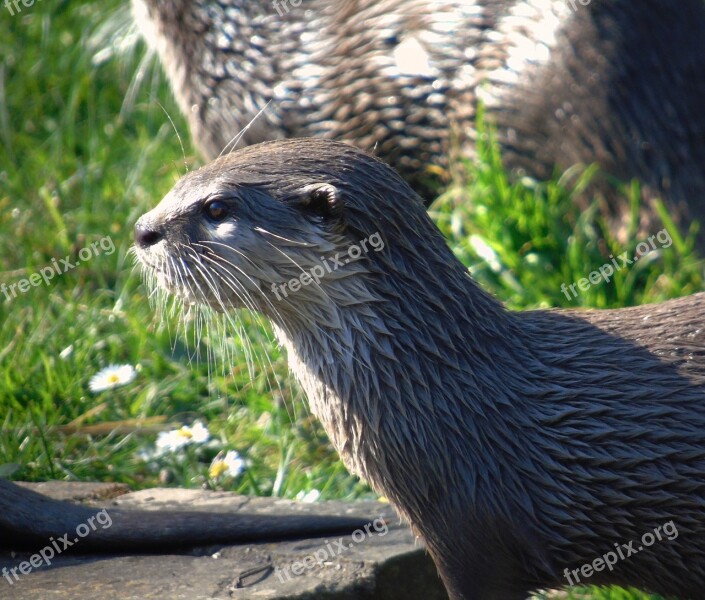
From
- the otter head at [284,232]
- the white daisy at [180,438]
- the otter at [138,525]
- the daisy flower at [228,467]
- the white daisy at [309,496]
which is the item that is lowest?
the white daisy at [309,496]

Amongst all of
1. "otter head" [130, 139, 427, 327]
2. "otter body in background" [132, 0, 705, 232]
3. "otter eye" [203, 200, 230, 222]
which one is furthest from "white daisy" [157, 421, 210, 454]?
"otter body in background" [132, 0, 705, 232]

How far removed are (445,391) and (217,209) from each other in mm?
529

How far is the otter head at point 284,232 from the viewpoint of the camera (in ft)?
6.48

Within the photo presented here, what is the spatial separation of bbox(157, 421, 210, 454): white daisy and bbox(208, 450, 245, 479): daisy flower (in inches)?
3.3

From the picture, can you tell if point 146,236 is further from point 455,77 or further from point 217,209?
point 455,77

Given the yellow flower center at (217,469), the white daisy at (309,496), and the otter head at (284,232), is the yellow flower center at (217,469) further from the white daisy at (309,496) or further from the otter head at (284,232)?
the otter head at (284,232)

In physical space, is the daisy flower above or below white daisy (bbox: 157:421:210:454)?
below

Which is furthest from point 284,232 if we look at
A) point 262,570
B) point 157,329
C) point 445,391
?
point 157,329

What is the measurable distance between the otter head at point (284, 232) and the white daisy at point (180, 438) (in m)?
0.86

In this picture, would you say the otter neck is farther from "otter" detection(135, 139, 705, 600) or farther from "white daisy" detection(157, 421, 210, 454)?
"white daisy" detection(157, 421, 210, 454)

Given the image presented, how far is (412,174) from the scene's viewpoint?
362 cm

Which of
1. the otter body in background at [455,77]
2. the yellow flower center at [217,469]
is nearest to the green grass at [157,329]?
the yellow flower center at [217,469]

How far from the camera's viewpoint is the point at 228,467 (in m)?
2.78

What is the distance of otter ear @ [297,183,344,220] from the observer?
1.95m
